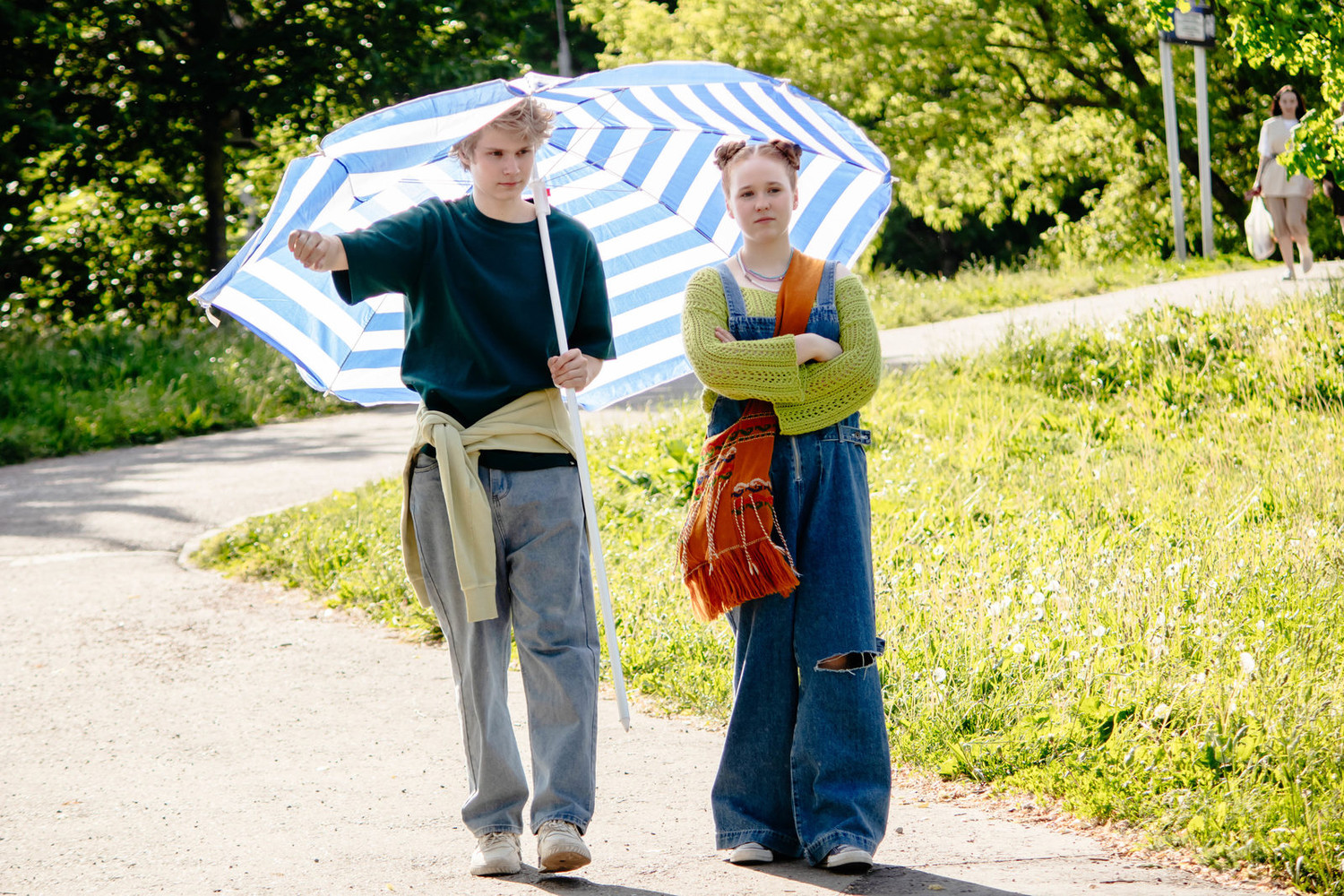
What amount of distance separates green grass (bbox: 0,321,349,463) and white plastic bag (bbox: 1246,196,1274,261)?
960 cm

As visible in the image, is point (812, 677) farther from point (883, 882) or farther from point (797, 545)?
point (883, 882)

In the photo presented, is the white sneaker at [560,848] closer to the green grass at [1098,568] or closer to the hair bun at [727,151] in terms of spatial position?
the green grass at [1098,568]

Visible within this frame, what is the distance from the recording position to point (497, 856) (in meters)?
3.47

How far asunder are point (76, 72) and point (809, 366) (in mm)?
18789

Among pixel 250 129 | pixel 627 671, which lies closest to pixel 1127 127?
pixel 250 129

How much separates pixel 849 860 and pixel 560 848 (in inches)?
29.0

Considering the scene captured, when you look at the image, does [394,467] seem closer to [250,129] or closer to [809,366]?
[809,366]

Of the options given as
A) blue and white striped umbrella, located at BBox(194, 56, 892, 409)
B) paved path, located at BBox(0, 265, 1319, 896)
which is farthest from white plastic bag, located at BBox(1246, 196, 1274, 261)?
blue and white striped umbrella, located at BBox(194, 56, 892, 409)

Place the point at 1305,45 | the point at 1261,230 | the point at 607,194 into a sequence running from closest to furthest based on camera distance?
the point at 607,194 < the point at 1305,45 < the point at 1261,230

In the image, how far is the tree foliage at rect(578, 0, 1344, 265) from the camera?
20969 millimetres

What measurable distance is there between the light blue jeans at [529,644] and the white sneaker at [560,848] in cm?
3

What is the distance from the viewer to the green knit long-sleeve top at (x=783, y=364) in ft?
11.1

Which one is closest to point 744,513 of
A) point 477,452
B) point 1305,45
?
point 477,452

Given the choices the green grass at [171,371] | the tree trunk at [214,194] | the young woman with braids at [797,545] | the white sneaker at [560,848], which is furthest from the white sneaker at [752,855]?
the tree trunk at [214,194]
